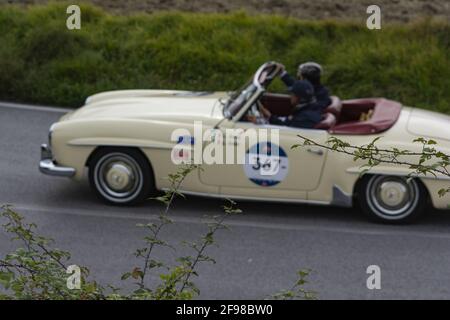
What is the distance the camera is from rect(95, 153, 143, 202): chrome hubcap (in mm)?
10406

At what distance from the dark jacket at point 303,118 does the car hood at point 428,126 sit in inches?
34.7

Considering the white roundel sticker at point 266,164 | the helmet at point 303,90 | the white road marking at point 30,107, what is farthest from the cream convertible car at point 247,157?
the white road marking at point 30,107

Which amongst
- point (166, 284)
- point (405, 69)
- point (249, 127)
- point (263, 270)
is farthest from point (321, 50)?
point (166, 284)

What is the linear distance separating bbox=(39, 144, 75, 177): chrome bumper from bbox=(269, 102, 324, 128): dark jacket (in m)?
2.00

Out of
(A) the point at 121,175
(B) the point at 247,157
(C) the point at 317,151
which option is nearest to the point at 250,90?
(B) the point at 247,157

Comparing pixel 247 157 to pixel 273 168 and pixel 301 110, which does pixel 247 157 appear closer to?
pixel 273 168

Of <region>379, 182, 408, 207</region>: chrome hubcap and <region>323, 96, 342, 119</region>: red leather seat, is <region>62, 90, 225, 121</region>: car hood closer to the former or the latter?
<region>323, 96, 342, 119</region>: red leather seat

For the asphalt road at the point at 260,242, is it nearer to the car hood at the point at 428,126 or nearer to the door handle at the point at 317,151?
the door handle at the point at 317,151

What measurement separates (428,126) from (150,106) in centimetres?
270

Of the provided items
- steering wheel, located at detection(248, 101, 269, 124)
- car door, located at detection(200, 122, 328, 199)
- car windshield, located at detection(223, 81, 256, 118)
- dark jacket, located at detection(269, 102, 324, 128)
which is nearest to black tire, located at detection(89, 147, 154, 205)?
car door, located at detection(200, 122, 328, 199)

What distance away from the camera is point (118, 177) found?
410 inches

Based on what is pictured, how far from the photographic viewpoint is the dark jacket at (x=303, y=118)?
10.3 metres

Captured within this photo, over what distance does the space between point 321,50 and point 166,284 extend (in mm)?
10406
